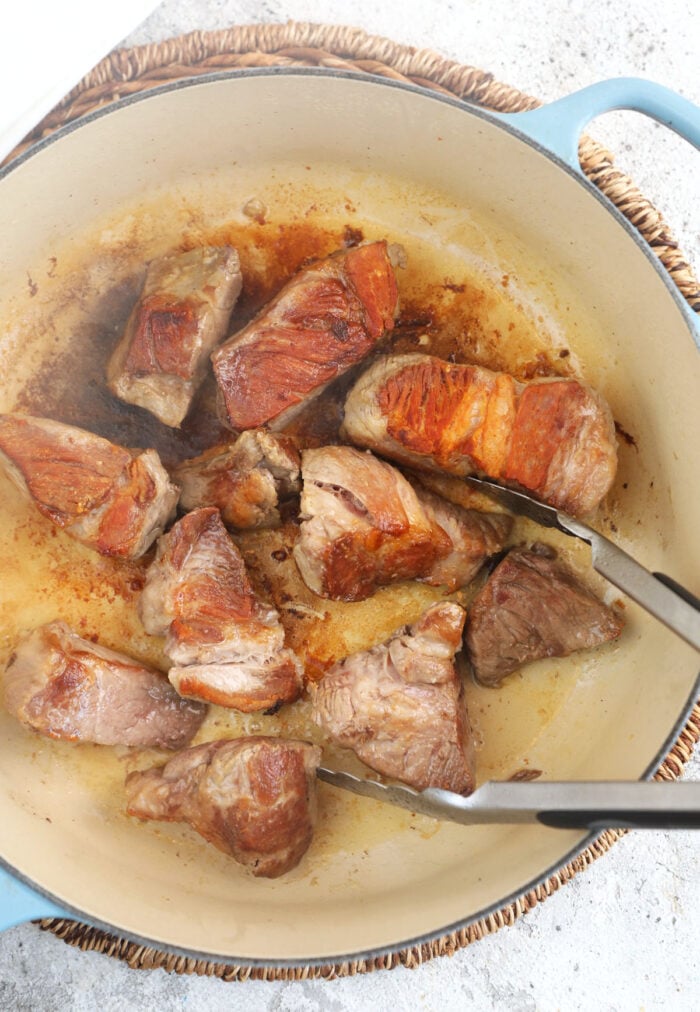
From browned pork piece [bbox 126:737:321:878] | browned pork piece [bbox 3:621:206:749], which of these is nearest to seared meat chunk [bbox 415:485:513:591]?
browned pork piece [bbox 126:737:321:878]

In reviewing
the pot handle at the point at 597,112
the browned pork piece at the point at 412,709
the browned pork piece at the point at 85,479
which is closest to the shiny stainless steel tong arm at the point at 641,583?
the browned pork piece at the point at 412,709

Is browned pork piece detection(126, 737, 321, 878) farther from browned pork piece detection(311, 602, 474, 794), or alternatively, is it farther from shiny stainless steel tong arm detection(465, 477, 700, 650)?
shiny stainless steel tong arm detection(465, 477, 700, 650)

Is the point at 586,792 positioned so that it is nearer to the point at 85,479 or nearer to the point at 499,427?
the point at 499,427

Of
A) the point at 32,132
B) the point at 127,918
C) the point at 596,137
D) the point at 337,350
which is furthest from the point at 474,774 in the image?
the point at 32,132

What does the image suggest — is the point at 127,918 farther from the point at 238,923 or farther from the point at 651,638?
the point at 651,638

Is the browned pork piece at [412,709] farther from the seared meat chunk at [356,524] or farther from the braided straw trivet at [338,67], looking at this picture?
the braided straw trivet at [338,67]

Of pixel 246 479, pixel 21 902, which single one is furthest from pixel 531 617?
pixel 21 902

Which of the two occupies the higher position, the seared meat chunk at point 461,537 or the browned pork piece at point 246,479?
the seared meat chunk at point 461,537
